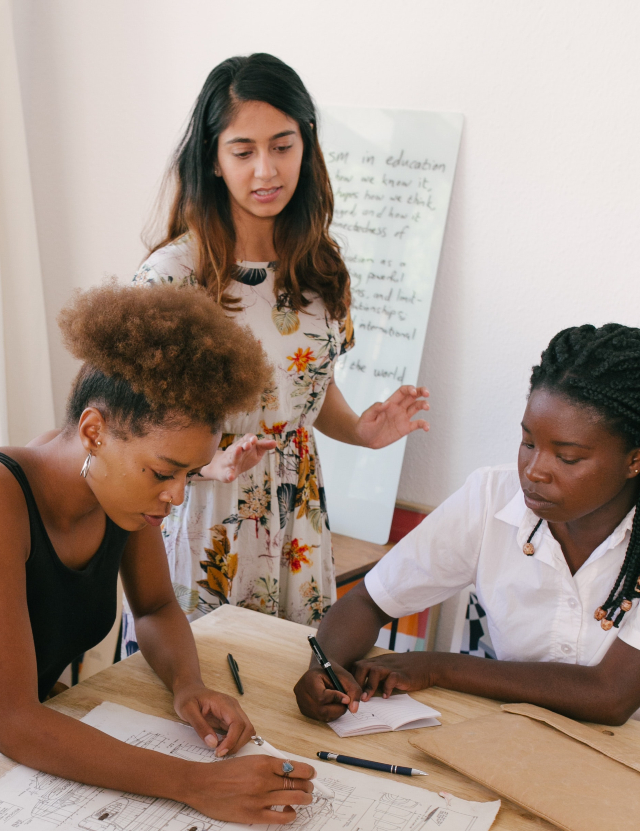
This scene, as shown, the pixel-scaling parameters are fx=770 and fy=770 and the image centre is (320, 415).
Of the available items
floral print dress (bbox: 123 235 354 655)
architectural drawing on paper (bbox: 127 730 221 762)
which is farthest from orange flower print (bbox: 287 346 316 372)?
architectural drawing on paper (bbox: 127 730 221 762)

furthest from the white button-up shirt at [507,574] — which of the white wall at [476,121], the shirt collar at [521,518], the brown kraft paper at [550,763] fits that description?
the white wall at [476,121]

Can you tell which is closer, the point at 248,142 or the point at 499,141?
the point at 248,142

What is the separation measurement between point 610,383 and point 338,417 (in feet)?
2.69

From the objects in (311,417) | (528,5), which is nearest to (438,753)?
(311,417)

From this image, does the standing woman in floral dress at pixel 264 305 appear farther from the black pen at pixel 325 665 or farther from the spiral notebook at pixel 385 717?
the spiral notebook at pixel 385 717

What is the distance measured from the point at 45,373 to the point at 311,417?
1371 mm

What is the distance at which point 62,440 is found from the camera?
1.17 meters

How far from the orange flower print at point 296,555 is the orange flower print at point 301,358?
0.40 metres

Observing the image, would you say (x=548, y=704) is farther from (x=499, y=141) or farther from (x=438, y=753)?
(x=499, y=141)

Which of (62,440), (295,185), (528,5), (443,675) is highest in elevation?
(528,5)

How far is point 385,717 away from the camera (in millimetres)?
1136

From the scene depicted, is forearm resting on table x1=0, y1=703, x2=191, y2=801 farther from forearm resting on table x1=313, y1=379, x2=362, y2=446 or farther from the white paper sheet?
forearm resting on table x1=313, y1=379, x2=362, y2=446

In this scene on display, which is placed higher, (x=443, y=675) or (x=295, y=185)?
(x=295, y=185)

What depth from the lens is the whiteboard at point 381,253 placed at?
91.5 inches
